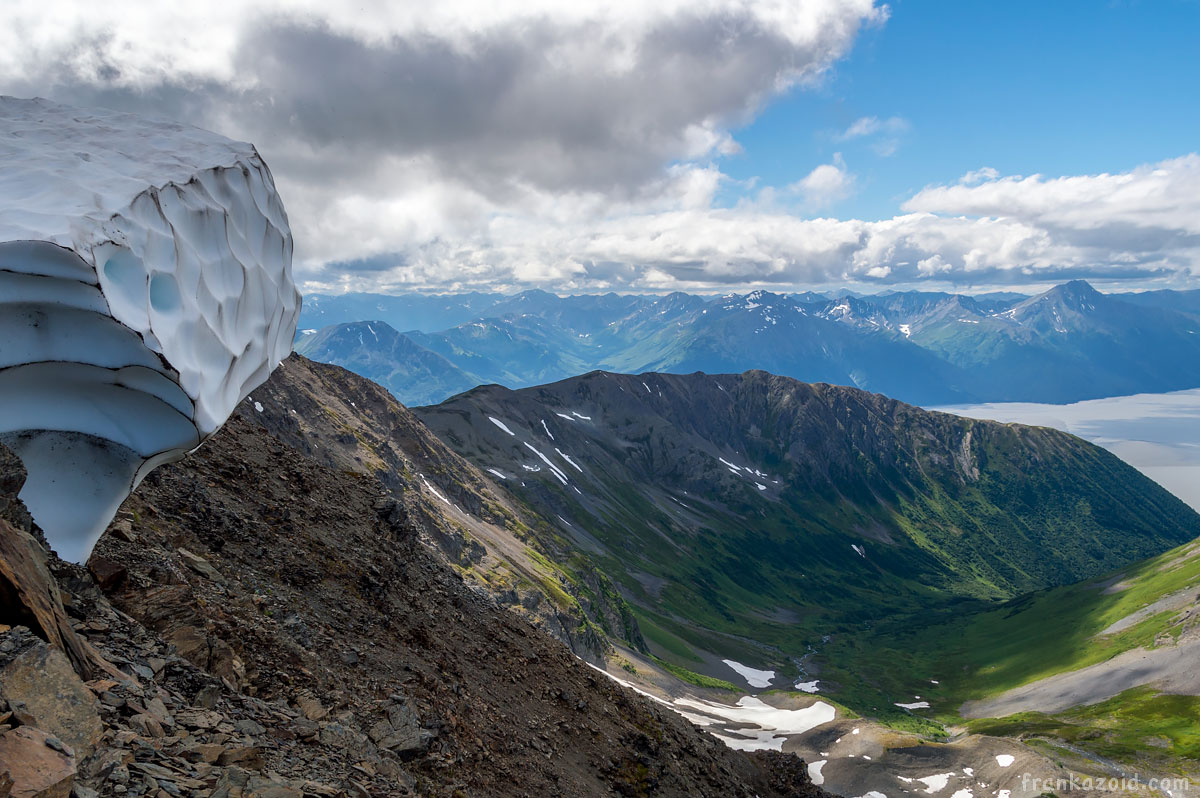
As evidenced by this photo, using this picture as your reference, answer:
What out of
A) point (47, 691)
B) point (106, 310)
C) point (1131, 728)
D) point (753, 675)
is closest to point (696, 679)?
point (753, 675)

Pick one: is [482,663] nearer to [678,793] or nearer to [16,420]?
[678,793]

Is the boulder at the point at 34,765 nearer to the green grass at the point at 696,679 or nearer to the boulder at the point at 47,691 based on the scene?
the boulder at the point at 47,691

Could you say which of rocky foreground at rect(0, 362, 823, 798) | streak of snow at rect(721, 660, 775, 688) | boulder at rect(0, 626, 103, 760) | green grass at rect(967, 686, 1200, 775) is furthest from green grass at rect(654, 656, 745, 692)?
boulder at rect(0, 626, 103, 760)

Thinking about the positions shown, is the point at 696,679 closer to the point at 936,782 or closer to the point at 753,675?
the point at 753,675

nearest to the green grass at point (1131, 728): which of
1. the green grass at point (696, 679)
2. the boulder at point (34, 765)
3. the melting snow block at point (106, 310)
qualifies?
the green grass at point (696, 679)

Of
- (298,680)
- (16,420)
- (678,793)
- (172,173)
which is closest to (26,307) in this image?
(16,420)

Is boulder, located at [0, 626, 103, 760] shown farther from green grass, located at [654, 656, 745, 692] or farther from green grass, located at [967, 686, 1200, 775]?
green grass, located at [967, 686, 1200, 775]
